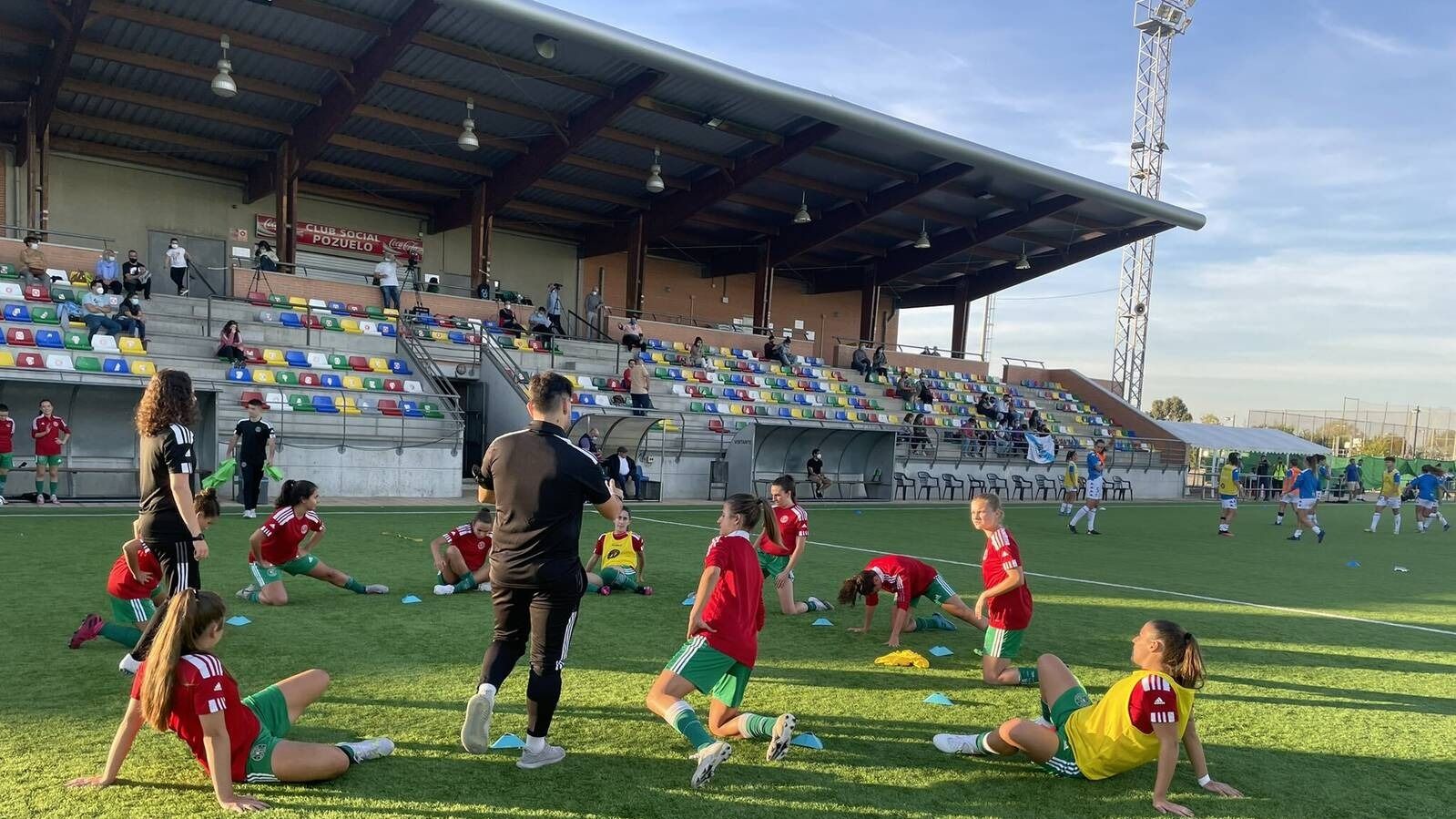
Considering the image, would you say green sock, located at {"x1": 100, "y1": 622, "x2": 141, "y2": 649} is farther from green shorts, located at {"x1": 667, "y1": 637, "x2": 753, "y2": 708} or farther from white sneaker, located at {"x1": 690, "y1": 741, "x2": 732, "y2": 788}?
A: white sneaker, located at {"x1": 690, "y1": 741, "x2": 732, "y2": 788}

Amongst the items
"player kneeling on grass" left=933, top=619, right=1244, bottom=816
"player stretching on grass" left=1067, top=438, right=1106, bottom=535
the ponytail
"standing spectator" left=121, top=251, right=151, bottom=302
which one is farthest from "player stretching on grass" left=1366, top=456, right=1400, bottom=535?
"standing spectator" left=121, top=251, right=151, bottom=302

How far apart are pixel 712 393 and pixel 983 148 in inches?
387

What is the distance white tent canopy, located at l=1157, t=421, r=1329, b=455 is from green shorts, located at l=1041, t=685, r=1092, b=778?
3328cm

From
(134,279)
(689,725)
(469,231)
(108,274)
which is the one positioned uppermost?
(469,231)

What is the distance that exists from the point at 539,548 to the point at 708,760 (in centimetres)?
117

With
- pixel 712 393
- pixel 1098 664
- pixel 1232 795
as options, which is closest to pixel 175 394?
pixel 1232 795

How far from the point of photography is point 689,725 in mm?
4289

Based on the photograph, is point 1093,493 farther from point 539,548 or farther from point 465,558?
point 539,548

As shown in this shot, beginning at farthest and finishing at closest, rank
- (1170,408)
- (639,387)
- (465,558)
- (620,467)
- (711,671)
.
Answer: (1170,408)
(639,387)
(620,467)
(465,558)
(711,671)

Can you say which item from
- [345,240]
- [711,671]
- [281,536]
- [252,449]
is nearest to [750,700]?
[711,671]

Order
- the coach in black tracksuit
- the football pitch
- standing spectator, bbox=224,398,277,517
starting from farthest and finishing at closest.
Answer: standing spectator, bbox=224,398,277,517 < the coach in black tracksuit < the football pitch

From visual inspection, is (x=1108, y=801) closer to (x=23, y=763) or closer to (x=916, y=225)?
(x=23, y=763)

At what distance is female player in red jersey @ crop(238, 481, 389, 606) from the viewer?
769 cm

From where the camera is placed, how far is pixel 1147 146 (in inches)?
1483
